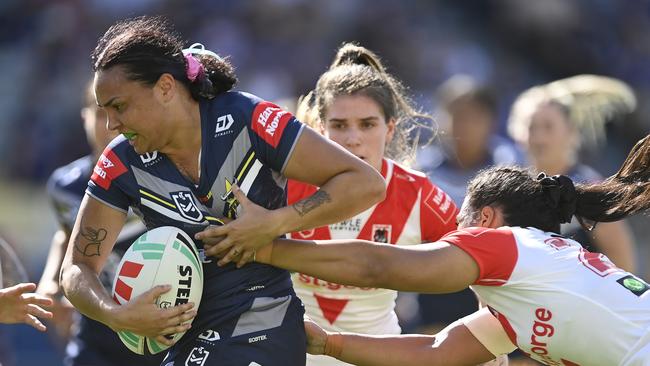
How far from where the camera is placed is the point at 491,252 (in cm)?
401

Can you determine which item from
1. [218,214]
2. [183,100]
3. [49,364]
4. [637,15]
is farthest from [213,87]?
[637,15]

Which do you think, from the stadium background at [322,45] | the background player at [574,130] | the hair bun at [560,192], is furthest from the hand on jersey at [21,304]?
the stadium background at [322,45]

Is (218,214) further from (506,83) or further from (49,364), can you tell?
(506,83)

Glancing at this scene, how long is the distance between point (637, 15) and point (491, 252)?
1019cm

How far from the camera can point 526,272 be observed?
405 cm


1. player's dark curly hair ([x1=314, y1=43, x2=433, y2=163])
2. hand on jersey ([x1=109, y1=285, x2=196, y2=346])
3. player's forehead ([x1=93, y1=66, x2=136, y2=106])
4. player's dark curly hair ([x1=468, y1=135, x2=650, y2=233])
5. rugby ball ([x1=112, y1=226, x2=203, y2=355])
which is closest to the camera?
hand on jersey ([x1=109, y1=285, x2=196, y2=346])

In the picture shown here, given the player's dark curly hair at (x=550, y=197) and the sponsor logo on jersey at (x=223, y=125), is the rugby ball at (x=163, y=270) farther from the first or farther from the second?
the player's dark curly hair at (x=550, y=197)

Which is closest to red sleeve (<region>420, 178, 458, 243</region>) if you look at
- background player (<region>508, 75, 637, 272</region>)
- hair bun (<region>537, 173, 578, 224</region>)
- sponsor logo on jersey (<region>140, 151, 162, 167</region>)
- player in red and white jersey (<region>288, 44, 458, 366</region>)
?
player in red and white jersey (<region>288, 44, 458, 366</region>)

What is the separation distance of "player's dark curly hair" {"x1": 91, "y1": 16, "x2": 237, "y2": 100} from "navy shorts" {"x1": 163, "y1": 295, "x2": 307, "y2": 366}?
87cm

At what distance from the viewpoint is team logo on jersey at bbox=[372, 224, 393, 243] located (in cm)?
548

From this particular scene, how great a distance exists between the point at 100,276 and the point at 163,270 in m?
2.03

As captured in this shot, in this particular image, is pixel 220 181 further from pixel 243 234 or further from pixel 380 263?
pixel 380 263

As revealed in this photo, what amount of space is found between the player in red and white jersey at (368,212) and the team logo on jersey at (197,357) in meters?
1.28

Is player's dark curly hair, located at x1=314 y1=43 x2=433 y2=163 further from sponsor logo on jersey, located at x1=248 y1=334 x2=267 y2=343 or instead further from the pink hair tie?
sponsor logo on jersey, located at x1=248 y1=334 x2=267 y2=343
